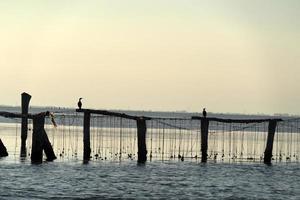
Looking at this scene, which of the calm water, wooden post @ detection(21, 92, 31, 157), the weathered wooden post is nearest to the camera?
the calm water

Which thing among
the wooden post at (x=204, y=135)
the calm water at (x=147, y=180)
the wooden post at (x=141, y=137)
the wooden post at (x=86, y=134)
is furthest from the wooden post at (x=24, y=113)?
the wooden post at (x=204, y=135)

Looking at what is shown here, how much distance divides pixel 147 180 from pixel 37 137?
25.4 ft

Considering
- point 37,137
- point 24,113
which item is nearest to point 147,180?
point 37,137

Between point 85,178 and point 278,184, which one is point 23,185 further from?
point 278,184

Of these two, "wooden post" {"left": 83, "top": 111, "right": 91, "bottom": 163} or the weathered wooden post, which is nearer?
the weathered wooden post

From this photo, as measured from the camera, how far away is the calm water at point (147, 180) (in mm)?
25859

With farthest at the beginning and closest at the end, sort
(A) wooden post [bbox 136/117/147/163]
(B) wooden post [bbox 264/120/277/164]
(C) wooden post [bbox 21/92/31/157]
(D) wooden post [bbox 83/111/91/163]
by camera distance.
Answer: (B) wooden post [bbox 264/120/277/164] → (C) wooden post [bbox 21/92/31/157] → (A) wooden post [bbox 136/117/147/163] → (D) wooden post [bbox 83/111/91/163]

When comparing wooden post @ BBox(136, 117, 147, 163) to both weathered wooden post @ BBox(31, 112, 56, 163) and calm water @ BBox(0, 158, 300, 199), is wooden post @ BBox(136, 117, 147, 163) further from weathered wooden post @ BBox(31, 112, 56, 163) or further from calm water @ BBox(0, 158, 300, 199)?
weathered wooden post @ BBox(31, 112, 56, 163)

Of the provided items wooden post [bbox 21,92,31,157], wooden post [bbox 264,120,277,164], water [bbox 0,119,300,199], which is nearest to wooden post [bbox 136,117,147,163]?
water [bbox 0,119,300,199]

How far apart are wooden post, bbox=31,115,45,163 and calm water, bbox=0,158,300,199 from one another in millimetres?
767

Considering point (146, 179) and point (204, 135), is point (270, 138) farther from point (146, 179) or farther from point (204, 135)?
point (146, 179)

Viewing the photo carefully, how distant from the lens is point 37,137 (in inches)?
1390

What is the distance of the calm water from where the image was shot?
84.8 ft

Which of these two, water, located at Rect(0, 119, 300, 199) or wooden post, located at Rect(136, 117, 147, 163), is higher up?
wooden post, located at Rect(136, 117, 147, 163)
